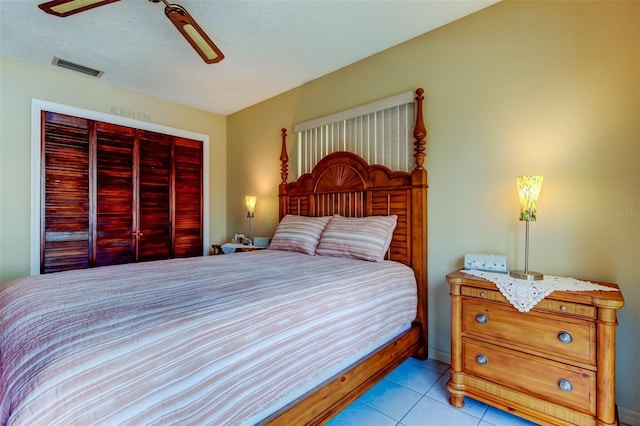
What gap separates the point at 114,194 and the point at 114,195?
12mm

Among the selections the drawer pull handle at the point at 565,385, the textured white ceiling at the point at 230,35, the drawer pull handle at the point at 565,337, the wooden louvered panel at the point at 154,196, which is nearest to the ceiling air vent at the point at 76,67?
the textured white ceiling at the point at 230,35

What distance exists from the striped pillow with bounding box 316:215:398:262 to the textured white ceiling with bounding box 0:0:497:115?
155 cm

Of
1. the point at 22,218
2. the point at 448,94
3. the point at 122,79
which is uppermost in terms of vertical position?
the point at 122,79

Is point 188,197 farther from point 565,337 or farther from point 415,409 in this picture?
point 565,337

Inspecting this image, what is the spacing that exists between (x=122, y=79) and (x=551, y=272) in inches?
171

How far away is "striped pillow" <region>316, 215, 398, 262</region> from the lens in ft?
7.83

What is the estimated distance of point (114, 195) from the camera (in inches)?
136

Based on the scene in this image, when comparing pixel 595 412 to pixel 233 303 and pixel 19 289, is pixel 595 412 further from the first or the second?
pixel 19 289

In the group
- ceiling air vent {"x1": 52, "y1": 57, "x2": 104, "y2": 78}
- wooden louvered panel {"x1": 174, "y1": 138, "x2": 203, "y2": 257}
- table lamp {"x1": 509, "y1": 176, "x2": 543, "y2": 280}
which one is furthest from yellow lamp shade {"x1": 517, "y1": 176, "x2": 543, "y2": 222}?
ceiling air vent {"x1": 52, "y1": 57, "x2": 104, "y2": 78}

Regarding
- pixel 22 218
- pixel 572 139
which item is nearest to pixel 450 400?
pixel 572 139

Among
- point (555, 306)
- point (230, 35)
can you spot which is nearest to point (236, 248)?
point (230, 35)

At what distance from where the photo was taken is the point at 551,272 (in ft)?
6.30

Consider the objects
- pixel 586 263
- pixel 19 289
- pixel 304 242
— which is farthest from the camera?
pixel 304 242

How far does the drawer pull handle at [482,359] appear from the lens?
1752 millimetres
